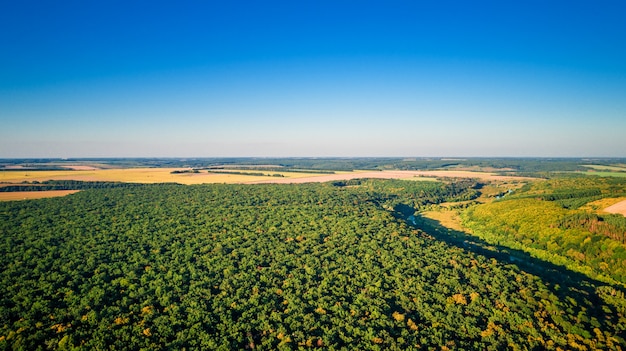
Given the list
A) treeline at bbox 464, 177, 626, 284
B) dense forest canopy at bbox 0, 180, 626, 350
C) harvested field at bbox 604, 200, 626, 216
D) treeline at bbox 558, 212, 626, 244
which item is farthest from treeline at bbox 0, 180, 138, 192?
harvested field at bbox 604, 200, 626, 216

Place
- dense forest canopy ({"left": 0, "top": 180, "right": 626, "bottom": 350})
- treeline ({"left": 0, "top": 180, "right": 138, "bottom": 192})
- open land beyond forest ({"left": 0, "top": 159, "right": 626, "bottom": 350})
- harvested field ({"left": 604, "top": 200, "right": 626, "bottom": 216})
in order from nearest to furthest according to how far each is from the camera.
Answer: dense forest canopy ({"left": 0, "top": 180, "right": 626, "bottom": 350}), open land beyond forest ({"left": 0, "top": 159, "right": 626, "bottom": 350}), harvested field ({"left": 604, "top": 200, "right": 626, "bottom": 216}), treeline ({"left": 0, "top": 180, "right": 138, "bottom": 192})

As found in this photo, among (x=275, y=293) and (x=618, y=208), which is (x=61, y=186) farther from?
(x=618, y=208)

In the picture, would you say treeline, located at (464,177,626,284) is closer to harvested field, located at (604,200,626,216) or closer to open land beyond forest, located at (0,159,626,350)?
open land beyond forest, located at (0,159,626,350)

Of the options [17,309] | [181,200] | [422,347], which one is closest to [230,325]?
[422,347]

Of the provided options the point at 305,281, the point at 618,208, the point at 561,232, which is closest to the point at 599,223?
the point at 561,232

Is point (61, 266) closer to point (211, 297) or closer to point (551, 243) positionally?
point (211, 297)

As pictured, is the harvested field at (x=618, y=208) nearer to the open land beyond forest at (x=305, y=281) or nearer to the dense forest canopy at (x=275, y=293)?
the open land beyond forest at (x=305, y=281)
